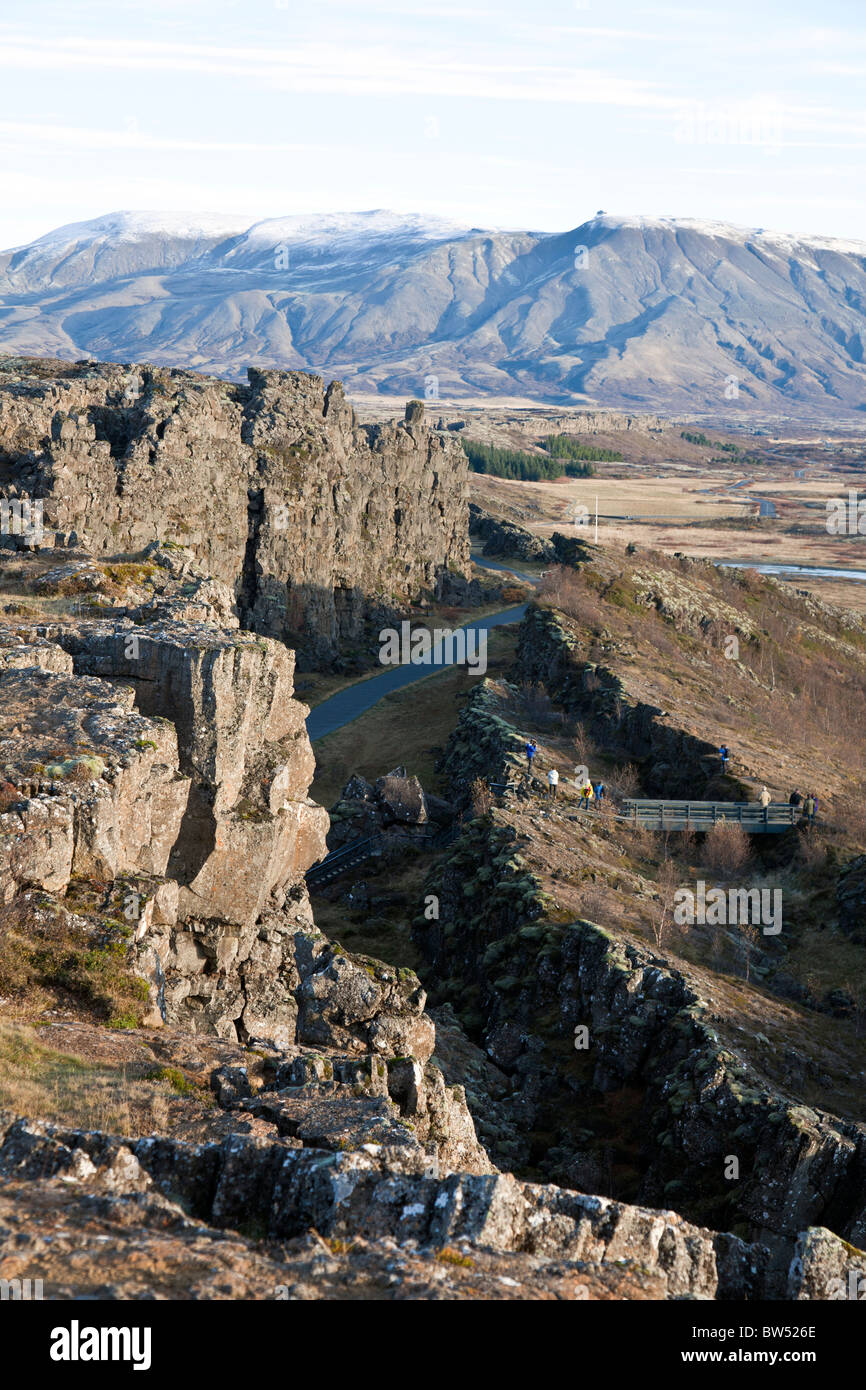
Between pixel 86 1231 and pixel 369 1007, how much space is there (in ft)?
44.0

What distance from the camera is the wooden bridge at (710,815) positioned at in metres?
55.3

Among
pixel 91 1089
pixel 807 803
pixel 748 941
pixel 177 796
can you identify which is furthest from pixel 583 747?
pixel 91 1089

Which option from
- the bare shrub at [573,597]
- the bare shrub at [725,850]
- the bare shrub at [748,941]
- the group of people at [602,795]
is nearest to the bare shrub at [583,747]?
the group of people at [602,795]

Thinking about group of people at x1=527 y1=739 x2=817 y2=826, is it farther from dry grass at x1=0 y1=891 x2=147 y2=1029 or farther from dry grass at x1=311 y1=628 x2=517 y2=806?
dry grass at x1=0 y1=891 x2=147 y2=1029

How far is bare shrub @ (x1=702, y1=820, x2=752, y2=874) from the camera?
52.8m

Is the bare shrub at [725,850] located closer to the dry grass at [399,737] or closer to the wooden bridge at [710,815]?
the wooden bridge at [710,815]

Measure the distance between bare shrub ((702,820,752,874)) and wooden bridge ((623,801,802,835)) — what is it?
1107mm

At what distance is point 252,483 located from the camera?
309 ft

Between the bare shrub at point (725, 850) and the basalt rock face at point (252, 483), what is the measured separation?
33.8 m

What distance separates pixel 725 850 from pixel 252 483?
183 feet

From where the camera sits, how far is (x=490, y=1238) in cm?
1392

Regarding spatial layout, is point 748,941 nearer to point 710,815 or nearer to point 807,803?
point 710,815

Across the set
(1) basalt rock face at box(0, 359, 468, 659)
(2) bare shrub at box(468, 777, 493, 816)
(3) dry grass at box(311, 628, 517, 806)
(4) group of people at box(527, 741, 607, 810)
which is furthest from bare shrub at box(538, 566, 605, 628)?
(2) bare shrub at box(468, 777, 493, 816)
